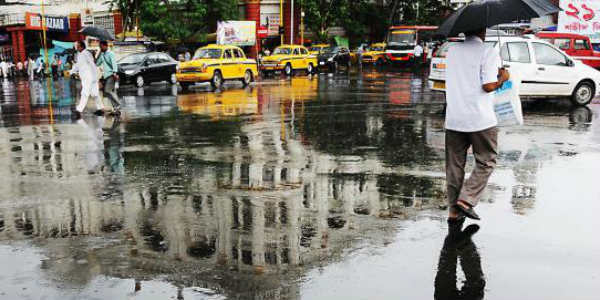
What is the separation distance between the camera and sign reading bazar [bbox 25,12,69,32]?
46188mm

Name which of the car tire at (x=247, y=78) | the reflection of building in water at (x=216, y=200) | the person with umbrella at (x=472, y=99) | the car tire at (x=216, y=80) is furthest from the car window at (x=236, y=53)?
the person with umbrella at (x=472, y=99)

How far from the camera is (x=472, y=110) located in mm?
5551

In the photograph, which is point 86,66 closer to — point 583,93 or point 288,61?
point 583,93

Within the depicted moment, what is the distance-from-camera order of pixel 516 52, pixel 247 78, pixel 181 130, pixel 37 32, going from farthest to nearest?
pixel 37 32 → pixel 247 78 → pixel 516 52 → pixel 181 130

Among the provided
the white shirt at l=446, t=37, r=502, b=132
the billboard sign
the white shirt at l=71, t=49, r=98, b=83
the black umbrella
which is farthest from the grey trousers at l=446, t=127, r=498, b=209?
the billboard sign

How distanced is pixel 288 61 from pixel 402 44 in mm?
14311

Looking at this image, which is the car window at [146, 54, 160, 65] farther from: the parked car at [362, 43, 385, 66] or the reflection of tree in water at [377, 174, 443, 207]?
the parked car at [362, 43, 385, 66]

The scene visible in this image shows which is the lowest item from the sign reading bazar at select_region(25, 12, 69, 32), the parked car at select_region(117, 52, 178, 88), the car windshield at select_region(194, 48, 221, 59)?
the parked car at select_region(117, 52, 178, 88)

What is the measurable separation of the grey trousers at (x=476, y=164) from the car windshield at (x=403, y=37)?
4212 cm

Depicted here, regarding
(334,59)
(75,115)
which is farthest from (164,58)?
(334,59)

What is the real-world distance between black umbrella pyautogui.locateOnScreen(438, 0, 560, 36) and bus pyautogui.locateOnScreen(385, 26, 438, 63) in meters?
40.8

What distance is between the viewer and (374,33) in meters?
59.4

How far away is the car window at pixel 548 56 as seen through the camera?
15.3m

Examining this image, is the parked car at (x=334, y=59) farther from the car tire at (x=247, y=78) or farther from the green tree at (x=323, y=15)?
the car tire at (x=247, y=78)
